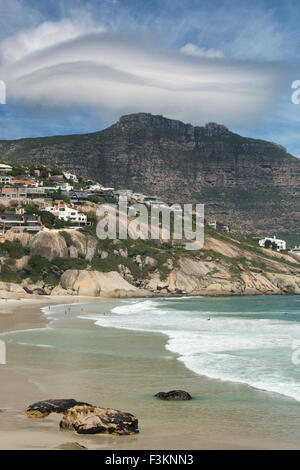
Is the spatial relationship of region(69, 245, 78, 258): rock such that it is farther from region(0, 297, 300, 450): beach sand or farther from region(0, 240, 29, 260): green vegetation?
region(0, 297, 300, 450): beach sand

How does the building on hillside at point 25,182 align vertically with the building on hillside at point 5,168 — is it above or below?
below

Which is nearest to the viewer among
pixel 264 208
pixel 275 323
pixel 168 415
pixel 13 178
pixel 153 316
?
pixel 168 415

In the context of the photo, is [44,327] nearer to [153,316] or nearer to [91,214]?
[153,316]

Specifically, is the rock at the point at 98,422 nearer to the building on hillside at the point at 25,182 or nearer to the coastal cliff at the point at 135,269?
the coastal cliff at the point at 135,269

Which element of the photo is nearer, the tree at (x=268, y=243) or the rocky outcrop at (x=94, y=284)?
the rocky outcrop at (x=94, y=284)

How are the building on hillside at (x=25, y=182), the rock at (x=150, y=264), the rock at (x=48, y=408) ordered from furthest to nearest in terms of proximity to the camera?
the building on hillside at (x=25, y=182), the rock at (x=150, y=264), the rock at (x=48, y=408)

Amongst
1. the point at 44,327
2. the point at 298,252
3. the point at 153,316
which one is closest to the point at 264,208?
the point at 298,252

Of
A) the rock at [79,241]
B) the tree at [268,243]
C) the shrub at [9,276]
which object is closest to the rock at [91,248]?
the rock at [79,241]
